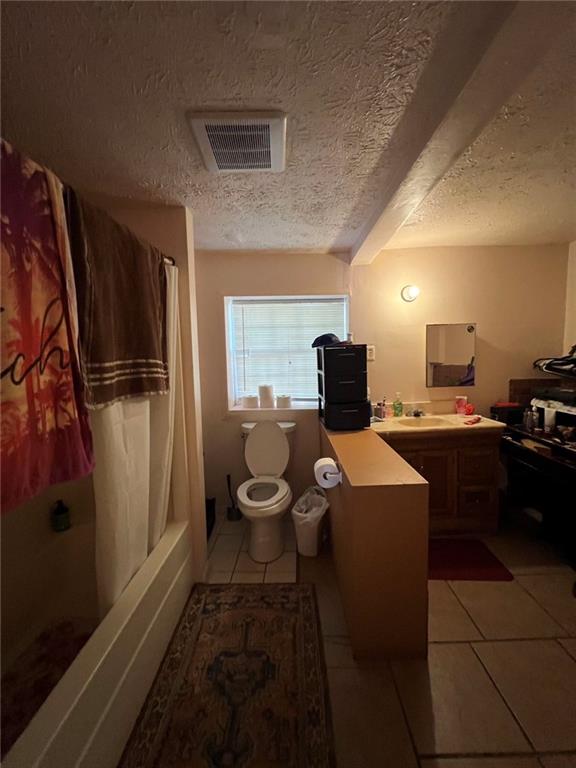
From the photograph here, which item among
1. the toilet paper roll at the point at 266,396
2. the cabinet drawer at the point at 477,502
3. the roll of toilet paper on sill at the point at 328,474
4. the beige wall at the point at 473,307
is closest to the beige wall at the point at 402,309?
the beige wall at the point at 473,307

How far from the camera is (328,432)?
226 cm

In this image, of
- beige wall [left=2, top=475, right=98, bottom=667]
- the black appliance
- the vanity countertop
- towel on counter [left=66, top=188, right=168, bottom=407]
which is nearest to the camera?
towel on counter [left=66, top=188, right=168, bottom=407]

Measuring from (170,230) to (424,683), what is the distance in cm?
255

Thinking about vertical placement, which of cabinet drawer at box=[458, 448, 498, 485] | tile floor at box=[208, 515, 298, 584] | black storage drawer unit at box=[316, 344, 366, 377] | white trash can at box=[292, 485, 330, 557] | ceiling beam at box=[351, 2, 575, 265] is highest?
ceiling beam at box=[351, 2, 575, 265]

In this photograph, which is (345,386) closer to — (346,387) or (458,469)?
(346,387)

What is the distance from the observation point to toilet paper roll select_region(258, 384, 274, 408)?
282 cm

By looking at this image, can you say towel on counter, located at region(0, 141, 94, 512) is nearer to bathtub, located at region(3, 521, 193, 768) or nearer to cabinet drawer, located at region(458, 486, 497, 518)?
bathtub, located at region(3, 521, 193, 768)

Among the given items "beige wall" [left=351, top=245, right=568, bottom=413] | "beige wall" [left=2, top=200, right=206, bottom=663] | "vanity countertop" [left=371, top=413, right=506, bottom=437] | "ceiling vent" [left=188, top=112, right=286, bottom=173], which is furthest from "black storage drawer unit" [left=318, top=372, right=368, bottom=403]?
"ceiling vent" [left=188, top=112, right=286, bottom=173]

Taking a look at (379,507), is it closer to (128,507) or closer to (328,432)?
(328,432)

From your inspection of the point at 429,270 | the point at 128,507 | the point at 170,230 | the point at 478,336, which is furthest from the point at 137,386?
the point at 478,336

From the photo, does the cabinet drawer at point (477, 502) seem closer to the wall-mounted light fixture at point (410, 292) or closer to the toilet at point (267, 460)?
the toilet at point (267, 460)

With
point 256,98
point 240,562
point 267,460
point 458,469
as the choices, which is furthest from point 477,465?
point 256,98

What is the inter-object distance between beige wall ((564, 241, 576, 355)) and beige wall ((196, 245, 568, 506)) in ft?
0.12

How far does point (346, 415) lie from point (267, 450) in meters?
0.72
